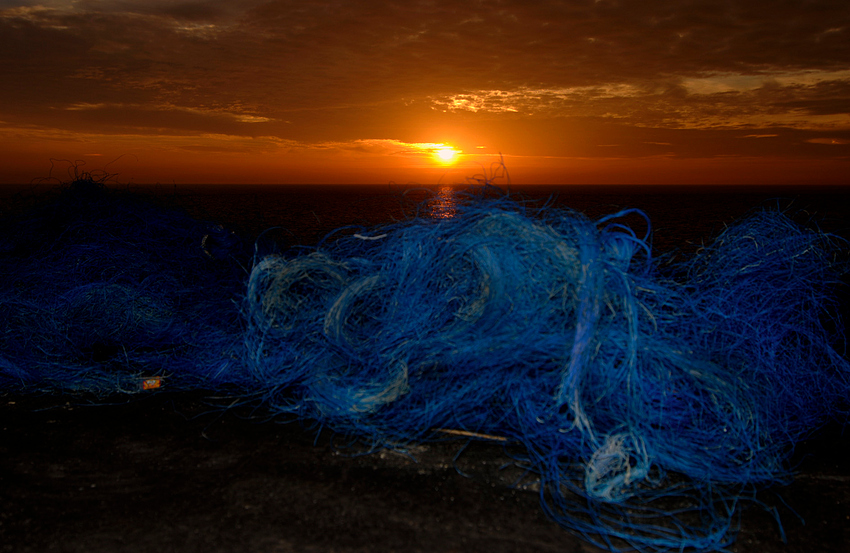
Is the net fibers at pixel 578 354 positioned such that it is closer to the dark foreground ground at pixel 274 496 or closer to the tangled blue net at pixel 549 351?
the tangled blue net at pixel 549 351

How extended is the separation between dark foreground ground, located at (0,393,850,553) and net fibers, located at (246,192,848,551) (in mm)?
239

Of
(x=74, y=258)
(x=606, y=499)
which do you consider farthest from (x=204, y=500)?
(x=74, y=258)

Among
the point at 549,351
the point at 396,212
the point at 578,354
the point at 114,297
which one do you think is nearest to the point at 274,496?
the point at 549,351

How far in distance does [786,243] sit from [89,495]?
19.4 ft

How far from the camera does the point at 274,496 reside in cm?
341

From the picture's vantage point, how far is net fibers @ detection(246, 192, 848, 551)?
3594 millimetres

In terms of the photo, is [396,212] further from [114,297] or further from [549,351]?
[549,351]

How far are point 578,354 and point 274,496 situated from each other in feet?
7.25

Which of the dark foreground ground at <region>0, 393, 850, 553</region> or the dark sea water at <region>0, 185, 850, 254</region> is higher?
the dark sea water at <region>0, 185, 850, 254</region>

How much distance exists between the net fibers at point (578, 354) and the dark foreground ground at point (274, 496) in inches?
9.4

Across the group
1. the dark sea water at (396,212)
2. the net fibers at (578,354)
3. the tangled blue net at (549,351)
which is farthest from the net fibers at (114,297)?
the net fibers at (578,354)

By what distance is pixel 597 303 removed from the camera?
384 cm

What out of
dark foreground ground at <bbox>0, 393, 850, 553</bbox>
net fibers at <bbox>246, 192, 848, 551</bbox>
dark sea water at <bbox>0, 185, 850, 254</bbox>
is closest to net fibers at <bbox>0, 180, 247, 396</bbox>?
dark sea water at <bbox>0, 185, 850, 254</bbox>

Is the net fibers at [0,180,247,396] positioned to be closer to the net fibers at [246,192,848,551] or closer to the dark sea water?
the dark sea water
